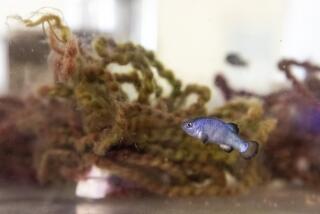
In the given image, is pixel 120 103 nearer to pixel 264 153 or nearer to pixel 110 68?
pixel 110 68

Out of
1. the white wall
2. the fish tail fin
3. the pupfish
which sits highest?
the white wall

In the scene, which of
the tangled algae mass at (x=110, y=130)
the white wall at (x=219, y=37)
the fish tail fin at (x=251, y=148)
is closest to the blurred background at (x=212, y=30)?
the white wall at (x=219, y=37)

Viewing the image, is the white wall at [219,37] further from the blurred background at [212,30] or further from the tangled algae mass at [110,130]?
the tangled algae mass at [110,130]

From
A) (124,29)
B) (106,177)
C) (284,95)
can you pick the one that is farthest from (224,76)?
(106,177)

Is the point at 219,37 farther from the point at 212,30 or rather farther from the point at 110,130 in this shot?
the point at 110,130

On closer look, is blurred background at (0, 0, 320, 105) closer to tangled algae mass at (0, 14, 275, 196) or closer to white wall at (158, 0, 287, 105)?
white wall at (158, 0, 287, 105)

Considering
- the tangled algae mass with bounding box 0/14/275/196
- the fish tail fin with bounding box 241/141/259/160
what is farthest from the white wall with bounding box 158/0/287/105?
the fish tail fin with bounding box 241/141/259/160
